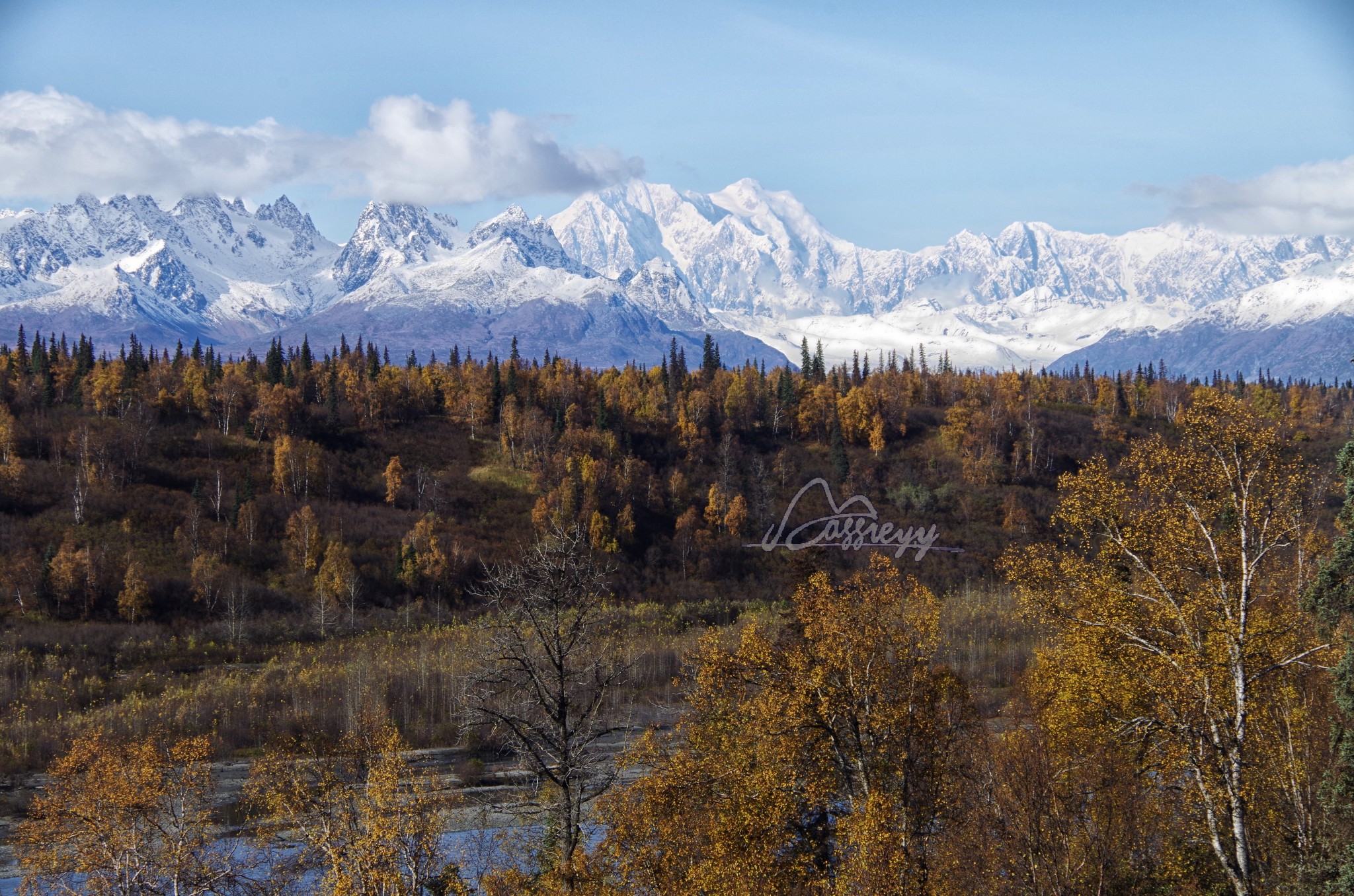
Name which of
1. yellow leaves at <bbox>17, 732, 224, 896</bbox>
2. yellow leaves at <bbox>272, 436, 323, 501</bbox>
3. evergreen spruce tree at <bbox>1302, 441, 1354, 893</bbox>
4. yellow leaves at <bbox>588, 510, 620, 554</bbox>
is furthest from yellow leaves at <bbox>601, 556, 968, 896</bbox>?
yellow leaves at <bbox>272, 436, 323, 501</bbox>

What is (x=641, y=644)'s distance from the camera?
10444 cm

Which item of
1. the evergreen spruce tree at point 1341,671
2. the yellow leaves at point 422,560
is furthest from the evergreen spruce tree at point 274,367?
the evergreen spruce tree at point 1341,671

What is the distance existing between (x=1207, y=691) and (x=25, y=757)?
76166 millimetres

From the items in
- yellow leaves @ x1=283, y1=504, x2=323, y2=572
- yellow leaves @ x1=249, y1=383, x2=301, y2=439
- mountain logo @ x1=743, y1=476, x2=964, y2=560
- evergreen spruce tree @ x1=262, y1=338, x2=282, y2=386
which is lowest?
mountain logo @ x1=743, y1=476, x2=964, y2=560

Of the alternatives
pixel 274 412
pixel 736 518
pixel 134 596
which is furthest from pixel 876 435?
pixel 134 596

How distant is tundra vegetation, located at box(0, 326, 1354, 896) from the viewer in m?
26.3

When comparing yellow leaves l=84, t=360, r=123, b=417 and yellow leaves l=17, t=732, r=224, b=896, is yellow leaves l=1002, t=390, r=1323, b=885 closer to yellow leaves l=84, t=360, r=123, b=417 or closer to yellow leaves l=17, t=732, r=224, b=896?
yellow leaves l=17, t=732, r=224, b=896

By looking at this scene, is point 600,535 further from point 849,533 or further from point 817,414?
point 817,414

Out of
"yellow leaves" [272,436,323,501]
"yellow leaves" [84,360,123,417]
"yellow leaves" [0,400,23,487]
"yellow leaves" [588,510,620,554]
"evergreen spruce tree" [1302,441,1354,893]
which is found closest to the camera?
"evergreen spruce tree" [1302,441,1354,893]

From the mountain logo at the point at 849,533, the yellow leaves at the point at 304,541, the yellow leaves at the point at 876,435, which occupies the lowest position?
the mountain logo at the point at 849,533

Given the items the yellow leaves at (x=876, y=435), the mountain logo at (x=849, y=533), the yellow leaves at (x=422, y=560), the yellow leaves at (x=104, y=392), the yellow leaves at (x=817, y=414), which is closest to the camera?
the yellow leaves at (x=422, y=560)

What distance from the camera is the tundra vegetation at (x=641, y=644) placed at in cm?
Result: 2631

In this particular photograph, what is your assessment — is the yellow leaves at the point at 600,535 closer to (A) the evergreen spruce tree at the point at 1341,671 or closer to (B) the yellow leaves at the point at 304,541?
(B) the yellow leaves at the point at 304,541

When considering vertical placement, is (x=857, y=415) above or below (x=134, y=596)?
above
